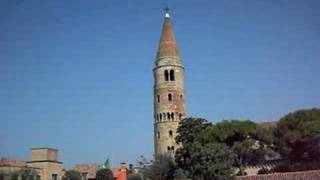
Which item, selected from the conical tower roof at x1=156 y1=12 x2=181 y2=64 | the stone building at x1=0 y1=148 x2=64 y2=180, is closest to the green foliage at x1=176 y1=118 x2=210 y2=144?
the conical tower roof at x1=156 y1=12 x2=181 y2=64

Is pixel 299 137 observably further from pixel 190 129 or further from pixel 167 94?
pixel 167 94

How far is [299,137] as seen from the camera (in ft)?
163

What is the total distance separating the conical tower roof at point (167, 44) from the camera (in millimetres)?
69688

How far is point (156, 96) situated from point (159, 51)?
6.44 meters

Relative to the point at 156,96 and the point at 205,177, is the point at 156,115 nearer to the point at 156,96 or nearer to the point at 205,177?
the point at 156,96

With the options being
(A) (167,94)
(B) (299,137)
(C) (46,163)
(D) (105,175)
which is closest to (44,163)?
(C) (46,163)

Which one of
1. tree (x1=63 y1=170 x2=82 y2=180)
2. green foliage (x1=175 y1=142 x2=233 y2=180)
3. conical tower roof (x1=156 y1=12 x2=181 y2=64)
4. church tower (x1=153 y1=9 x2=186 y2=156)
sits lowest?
green foliage (x1=175 y1=142 x2=233 y2=180)

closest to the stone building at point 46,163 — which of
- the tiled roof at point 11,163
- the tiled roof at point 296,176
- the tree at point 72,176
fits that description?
the tiled roof at point 11,163

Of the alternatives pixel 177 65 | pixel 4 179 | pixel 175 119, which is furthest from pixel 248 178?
pixel 4 179

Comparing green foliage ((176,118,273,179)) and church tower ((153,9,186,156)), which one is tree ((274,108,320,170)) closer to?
green foliage ((176,118,273,179))

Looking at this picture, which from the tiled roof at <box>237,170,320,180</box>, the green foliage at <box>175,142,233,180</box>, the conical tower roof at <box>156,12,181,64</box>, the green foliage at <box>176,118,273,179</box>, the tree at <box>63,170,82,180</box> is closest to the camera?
the tiled roof at <box>237,170,320,180</box>

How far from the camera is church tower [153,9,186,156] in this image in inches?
2608

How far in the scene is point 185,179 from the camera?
4569cm

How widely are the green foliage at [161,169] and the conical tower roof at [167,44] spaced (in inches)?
603
